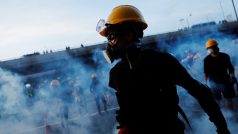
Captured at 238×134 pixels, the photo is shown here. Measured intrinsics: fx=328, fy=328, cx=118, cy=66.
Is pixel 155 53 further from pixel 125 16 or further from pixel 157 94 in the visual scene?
pixel 125 16

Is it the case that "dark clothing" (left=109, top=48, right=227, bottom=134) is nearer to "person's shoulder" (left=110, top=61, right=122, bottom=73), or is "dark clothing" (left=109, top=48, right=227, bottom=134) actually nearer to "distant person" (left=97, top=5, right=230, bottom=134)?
"distant person" (left=97, top=5, right=230, bottom=134)

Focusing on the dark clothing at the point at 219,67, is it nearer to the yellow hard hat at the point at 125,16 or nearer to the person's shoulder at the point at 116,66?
the yellow hard hat at the point at 125,16

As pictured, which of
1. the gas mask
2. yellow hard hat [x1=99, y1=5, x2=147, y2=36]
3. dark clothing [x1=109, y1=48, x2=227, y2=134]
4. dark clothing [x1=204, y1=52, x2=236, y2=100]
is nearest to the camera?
dark clothing [x1=109, y1=48, x2=227, y2=134]

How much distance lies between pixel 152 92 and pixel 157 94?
0.11ft

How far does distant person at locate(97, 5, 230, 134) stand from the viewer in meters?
2.14

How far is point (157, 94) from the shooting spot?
2.15 meters

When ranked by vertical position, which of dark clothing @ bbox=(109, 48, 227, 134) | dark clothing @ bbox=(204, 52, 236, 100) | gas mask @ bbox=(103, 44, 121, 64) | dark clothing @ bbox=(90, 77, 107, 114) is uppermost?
gas mask @ bbox=(103, 44, 121, 64)

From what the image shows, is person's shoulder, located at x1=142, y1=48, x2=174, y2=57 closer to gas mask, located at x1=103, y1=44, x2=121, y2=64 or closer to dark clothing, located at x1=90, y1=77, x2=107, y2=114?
gas mask, located at x1=103, y1=44, x2=121, y2=64

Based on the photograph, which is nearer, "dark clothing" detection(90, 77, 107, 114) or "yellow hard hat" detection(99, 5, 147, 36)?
"yellow hard hat" detection(99, 5, 147, 36)

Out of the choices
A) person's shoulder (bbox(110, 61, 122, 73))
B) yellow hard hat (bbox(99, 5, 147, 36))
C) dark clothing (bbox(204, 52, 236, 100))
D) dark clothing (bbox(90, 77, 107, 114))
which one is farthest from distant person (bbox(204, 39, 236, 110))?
dark clothing (bbox(90, 77, 107, 114))

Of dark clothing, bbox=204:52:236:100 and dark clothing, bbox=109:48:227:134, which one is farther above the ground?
dark clothing, bbox=109:48:227:134

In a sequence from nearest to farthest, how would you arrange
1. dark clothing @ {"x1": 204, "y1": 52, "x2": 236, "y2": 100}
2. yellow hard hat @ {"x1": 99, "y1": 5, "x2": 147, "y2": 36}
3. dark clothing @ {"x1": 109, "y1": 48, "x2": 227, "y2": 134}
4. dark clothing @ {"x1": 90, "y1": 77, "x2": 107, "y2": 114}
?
dark clothing @ {"x1": 109, "y1": 48, "x2": 227, "y2": 134} < yellow hard hat @ {"x1": 99, "y1": 5, "x2": 147, "y2": 36} < dark clothing @ {"x1": 204, "y1": 52, "x2": 236, "y2": 100} < dark clothing @ {"x1": 90, "y1": 77, "x2": 107, "y2": 114}

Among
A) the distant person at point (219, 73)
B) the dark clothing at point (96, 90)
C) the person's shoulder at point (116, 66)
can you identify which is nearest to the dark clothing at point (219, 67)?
the distant person at point (219, 73)

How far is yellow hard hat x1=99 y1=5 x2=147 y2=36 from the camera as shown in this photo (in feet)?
8.03
